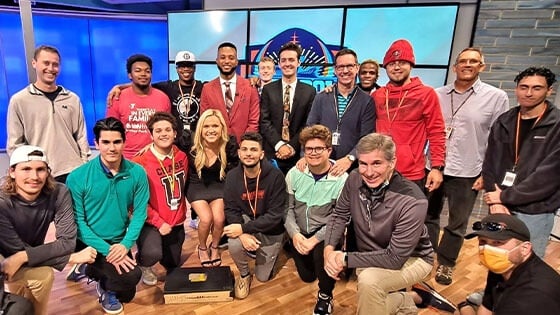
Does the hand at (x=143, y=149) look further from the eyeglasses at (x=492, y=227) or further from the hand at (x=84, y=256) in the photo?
the eyeglasses at (x=492, y=227)

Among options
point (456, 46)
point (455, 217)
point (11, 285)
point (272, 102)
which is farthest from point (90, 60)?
point (455, 217)

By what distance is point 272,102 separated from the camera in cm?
284

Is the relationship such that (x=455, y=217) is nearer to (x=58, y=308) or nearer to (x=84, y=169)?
(x=84, y=169)

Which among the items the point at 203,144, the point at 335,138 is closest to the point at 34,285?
the point at 203,144

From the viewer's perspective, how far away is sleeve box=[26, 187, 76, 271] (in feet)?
6.25

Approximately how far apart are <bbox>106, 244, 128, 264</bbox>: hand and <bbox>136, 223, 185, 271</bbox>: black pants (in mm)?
219

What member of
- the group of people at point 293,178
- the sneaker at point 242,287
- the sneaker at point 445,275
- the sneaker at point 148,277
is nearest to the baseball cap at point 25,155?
the group of people at point 293,178

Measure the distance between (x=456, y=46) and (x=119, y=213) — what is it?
12.4ft

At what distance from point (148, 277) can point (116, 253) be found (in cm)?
54

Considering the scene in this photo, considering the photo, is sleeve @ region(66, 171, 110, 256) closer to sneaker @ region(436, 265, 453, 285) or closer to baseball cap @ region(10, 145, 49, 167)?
baseball cap @ region(10, 145, 49, 167)

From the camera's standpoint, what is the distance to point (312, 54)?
4387mm

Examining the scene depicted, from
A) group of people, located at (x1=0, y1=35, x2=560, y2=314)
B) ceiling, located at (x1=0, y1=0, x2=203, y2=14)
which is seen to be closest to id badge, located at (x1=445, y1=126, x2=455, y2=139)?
group of people, located at (x1=0, y1=35, x2=560, y2=314)

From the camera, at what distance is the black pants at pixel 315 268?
223 cm

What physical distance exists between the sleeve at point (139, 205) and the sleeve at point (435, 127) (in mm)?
2008
